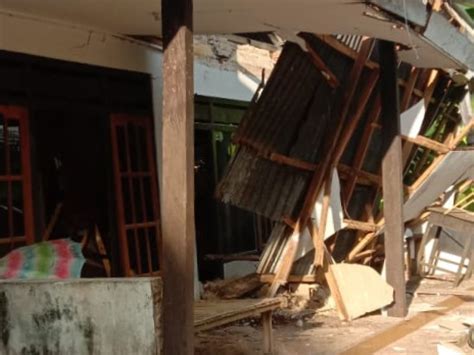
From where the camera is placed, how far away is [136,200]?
757 cm

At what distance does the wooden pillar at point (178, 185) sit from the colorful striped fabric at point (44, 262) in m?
1.23

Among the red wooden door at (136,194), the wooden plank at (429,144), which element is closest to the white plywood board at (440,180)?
the wooden plank at (429,144)

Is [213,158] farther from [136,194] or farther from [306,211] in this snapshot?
[136,194]

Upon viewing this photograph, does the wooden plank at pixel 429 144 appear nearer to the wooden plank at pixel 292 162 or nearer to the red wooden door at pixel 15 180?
the wooden plank at pixel 292 162

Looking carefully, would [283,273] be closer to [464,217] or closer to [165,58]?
[464,217]

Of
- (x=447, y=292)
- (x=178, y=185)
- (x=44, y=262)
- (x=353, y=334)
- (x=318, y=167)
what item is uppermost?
(x=318, y=167)

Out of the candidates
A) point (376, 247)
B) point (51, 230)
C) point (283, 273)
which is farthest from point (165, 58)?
point (376, 247)

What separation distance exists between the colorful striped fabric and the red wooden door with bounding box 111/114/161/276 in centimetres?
147

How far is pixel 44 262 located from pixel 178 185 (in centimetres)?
158

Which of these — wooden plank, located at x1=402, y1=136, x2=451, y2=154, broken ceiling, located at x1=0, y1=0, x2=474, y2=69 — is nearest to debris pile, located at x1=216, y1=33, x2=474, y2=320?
wooden plank, located at x1=402, y1=136, x2=451, y2=154

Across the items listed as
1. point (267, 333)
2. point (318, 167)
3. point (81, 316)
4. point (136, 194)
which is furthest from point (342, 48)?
point (81, 316)

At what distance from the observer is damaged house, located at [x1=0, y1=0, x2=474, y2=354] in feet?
15.3

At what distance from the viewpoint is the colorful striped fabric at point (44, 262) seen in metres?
5.46

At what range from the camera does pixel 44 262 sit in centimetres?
561
